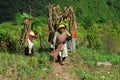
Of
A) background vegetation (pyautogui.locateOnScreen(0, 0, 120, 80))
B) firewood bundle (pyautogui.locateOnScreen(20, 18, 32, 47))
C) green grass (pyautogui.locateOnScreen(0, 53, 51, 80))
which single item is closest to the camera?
green grass (pyautogui.locateOnScreen(0, 53, 51, 80))

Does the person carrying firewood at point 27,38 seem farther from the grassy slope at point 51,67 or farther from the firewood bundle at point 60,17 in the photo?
the firewood bundle at point 60,17

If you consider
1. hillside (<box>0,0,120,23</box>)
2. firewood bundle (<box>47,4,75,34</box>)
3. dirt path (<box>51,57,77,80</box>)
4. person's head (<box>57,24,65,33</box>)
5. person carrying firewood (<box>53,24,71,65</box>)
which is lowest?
dirt path (<box>51,57,77,80</box>)

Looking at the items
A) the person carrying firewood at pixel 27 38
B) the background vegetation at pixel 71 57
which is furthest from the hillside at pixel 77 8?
the person carrying firewood at pixel 27 38

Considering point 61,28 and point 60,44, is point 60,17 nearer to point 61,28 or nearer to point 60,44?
point 61,28

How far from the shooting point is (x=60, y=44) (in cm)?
787

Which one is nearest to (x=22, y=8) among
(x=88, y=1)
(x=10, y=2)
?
(x=10, y=2)

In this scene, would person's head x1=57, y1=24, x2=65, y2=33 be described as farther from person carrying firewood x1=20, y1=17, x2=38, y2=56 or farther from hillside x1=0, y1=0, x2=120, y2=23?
hillside x1=0, y1=0, x2=120, y2=23

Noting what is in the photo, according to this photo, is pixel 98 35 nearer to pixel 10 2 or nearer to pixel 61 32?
pixel 61 32

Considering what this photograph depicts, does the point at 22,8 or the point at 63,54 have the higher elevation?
the point at 22,8

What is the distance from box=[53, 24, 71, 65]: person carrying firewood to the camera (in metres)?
7.83

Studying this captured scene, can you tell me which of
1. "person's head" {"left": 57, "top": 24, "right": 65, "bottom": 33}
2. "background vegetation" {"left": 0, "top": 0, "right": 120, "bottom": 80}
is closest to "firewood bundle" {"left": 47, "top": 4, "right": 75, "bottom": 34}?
"background vegetation" {"left": 0, "top": 0, "right": 120, "bottom": 80}

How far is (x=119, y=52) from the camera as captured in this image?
9.34 metres

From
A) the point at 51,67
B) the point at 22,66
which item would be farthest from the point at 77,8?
the point at 22,66

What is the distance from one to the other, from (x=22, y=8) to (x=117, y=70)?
2602 inches
